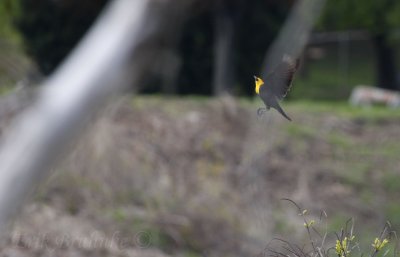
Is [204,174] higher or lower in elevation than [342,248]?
higher

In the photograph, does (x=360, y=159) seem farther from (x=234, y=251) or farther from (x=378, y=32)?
(x=378, y=32)

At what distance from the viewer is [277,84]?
2.53 m

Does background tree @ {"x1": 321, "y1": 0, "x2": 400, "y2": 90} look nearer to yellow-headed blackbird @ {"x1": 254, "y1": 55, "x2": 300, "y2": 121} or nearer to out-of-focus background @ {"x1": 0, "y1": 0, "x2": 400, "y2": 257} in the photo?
out-of-focus background @ {"x1": 0, "y1": 0, "x2": 400, "y2": 257}

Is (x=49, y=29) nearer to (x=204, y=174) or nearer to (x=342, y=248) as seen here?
(x=204, y=174)

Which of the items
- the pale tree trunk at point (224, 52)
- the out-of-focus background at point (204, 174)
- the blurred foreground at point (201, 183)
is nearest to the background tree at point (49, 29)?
the pale tree trunk at point (224, 52)

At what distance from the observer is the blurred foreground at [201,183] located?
964cm

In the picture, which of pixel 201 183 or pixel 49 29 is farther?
pixel 49 29

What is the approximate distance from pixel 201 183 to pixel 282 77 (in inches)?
328

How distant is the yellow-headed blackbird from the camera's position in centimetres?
248

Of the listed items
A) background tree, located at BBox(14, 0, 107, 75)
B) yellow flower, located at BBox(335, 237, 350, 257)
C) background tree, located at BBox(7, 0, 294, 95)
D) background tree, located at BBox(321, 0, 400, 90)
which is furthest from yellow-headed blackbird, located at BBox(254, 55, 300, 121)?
background tree, located at BBox(321, 0, 400, 90)

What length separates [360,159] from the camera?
42.7 ft

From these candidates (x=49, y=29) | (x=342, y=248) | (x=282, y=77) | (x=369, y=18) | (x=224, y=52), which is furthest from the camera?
(x=369, y=18)

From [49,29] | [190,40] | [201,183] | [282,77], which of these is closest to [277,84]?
[282,77]

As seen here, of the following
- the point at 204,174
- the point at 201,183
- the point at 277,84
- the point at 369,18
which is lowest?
the point at 277,84
